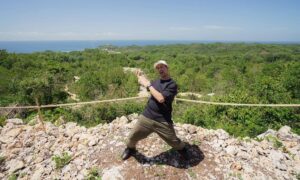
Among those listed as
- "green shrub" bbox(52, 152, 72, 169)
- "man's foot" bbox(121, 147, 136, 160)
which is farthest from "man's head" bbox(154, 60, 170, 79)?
"green shrub" bbox(52, 152, 72, 169)

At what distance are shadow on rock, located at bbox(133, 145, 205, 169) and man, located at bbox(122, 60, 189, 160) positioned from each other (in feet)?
1.37

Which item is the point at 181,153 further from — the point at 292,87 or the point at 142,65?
the point at 142,65

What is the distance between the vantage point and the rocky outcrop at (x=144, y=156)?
4043 millimetres

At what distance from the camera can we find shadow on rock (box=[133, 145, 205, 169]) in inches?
164

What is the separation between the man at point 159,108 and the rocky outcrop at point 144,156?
57 cm

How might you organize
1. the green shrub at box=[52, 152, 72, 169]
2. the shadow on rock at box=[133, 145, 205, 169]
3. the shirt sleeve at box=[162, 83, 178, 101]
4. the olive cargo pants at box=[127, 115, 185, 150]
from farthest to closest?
the green shrub at box=[52, 152, 72, 169] < the shadow on rock at box=[133, 145, 205, 169] < the olive cargo pants at box=[127, 115, 185, 150] < the shirt sleeve at box=[162, 83, 178, 101]

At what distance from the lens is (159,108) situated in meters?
3.51

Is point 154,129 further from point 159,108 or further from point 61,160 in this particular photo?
point 61,160

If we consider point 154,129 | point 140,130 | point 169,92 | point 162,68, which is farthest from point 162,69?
point 140,130

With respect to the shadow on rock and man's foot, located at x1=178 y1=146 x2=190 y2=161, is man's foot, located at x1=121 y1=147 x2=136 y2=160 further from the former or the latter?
man's foot, located at x1=178 y1=146 x2=190 y2=161

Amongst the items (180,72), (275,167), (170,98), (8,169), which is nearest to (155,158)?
(170,98)

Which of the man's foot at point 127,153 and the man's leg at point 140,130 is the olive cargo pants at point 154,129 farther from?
the man's foot at point 127,153

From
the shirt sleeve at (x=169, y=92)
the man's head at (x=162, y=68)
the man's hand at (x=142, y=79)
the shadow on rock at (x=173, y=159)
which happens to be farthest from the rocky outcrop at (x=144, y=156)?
the man's head at (x=162, y=68)

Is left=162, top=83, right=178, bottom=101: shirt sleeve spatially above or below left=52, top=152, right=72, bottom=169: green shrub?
above
